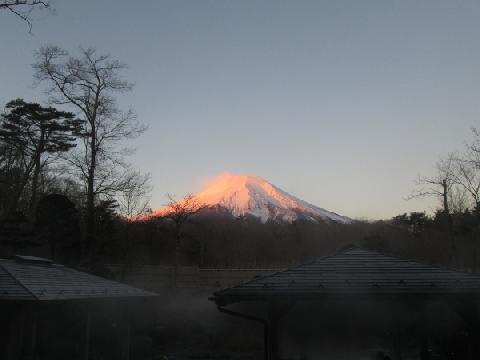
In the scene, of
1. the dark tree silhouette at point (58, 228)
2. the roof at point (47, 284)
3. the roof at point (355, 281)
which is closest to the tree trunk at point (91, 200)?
the dark tree silhouette at point (58, 228)

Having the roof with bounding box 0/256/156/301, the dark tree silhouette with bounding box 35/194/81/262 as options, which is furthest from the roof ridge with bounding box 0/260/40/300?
the dark tree silhouette with bounding box 35/194/81/262

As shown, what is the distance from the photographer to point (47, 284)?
1209 cm

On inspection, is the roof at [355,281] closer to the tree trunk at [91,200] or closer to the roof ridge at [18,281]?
the roof ridge at [18,281]

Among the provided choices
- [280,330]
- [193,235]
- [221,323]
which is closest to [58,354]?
[280,330]

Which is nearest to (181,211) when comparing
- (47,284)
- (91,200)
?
(91,200)

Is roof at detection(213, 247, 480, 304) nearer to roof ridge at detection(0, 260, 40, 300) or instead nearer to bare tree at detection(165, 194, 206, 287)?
roof ridge at detection(0, 260, 40, 300)

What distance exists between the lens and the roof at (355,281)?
8.11 metres

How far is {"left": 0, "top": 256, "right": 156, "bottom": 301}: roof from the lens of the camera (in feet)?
35.1

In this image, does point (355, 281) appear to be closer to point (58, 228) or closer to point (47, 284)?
point (47, 284)

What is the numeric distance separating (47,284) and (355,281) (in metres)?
7.87

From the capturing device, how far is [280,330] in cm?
920

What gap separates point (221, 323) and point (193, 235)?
46.8ft

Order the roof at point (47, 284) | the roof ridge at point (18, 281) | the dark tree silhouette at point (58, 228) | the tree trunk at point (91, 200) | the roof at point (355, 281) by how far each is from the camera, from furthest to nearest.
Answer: the tree trunk at point (91, 200)
the dark tree silhouette at point (58, 228)
the roof at point (47, 284)
the roof ridge at point (18, 281)
the roof at point (355, 281)

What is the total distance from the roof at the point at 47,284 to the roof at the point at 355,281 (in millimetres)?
4807
